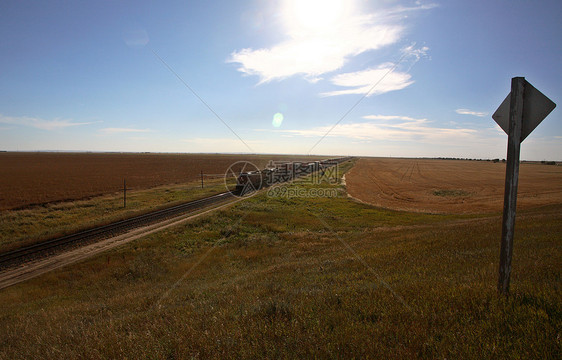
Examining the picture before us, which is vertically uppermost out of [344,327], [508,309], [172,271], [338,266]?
[508,309]

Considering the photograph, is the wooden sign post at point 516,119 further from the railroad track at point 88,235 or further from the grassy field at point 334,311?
the railroad track at point 88,235

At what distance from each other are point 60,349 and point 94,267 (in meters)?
10.0

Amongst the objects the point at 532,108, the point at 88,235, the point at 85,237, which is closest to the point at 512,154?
the point at 532,108

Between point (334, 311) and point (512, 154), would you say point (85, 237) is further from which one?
point (512, 154)

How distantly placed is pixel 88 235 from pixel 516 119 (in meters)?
21.5

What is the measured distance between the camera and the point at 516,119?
382cm

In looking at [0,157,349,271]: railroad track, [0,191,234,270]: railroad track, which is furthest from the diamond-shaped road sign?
[0,191,234,270]: railroad track

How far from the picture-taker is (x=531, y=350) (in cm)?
289

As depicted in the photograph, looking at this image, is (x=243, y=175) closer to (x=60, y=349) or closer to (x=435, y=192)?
(x=435, y=192)

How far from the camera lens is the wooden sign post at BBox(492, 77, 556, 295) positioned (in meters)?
3.70

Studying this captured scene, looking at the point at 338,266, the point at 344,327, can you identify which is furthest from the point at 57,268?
the point at 344,327

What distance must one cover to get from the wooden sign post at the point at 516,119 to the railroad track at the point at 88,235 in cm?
1945

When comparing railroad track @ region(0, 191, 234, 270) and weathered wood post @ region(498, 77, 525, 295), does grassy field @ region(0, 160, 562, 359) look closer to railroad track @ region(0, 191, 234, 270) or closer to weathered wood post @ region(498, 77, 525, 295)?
weathered wood post @ region(498, 77, 525, 295)

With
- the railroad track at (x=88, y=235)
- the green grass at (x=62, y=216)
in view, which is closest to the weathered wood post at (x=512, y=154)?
the railroad track at (x=88, y=235)
